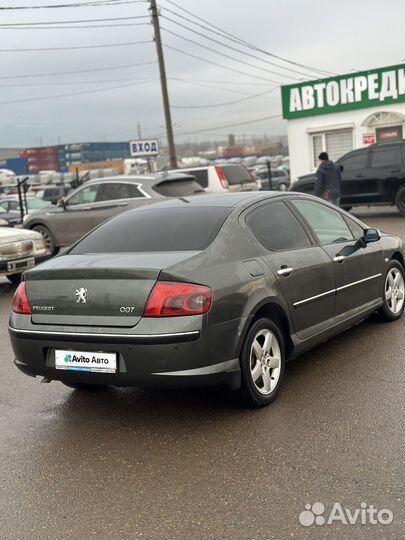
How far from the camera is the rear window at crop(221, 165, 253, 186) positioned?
1836 centimetres

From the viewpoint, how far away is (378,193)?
1633 centimetres

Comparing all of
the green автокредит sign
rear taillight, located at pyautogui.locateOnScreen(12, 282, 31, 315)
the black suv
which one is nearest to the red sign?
the green автокредит sign

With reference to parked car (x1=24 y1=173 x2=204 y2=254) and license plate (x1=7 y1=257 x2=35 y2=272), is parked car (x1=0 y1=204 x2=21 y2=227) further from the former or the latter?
license plate (x1=7 y1=257 x2=35 y2=272)

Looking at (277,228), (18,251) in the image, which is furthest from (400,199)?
(277,228)

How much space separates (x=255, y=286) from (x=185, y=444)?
1.15 metres

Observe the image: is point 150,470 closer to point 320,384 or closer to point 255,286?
point 255,286

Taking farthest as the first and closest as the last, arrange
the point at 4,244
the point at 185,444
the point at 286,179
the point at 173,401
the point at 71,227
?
the point at 286,179 → the point at 71,227 → the point at 4,244 → the point at 173,401 → the point at 185,444

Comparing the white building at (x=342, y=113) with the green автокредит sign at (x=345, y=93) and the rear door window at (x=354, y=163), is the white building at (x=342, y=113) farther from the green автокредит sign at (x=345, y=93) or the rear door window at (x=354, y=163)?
the rear door window at (x=354, y=163)

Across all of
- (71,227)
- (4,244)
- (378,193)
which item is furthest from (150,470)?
(378,193)

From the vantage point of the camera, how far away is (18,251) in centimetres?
1025

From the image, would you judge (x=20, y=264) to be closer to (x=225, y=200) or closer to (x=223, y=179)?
(x=225, y=200)

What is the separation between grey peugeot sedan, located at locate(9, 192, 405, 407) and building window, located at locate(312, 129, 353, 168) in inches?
853

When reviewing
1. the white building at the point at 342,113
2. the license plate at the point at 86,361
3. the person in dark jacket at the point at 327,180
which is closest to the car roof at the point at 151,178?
the person in dark jacket at the point at 327,180

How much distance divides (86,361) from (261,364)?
3.93 ft
